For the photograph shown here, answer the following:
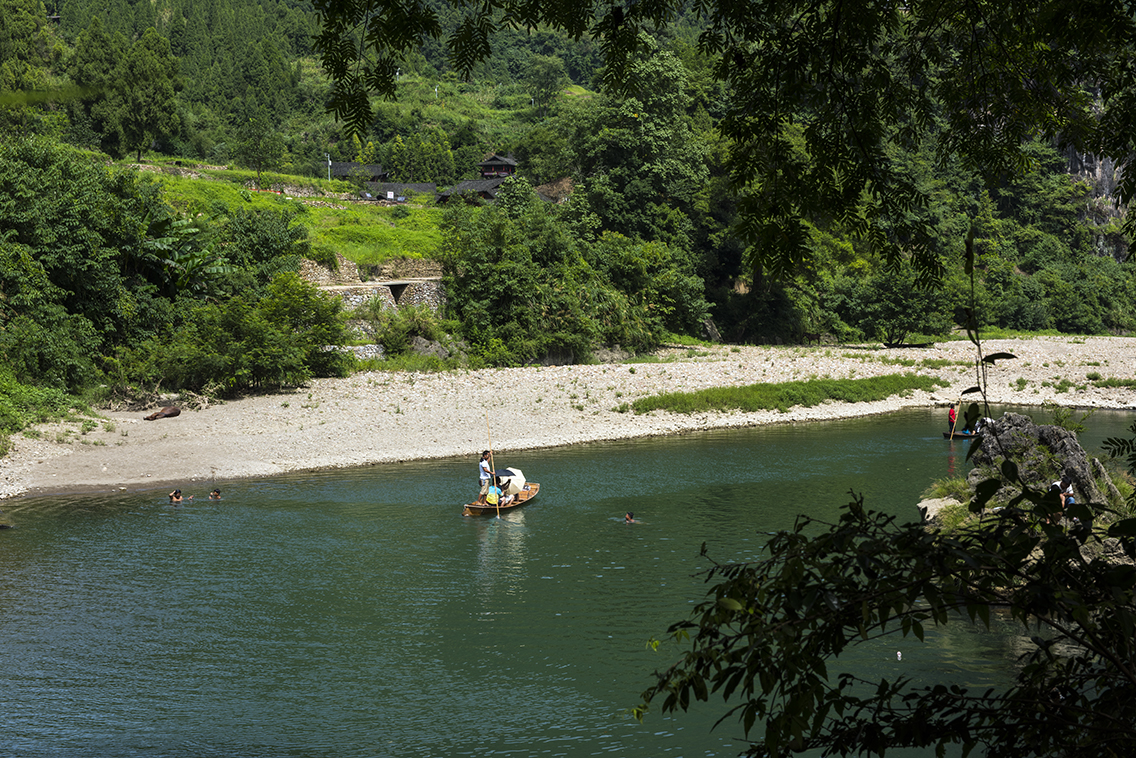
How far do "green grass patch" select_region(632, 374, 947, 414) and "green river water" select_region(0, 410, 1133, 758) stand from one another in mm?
8377

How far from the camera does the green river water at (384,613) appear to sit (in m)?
10.8

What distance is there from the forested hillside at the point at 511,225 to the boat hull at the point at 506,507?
7427mm

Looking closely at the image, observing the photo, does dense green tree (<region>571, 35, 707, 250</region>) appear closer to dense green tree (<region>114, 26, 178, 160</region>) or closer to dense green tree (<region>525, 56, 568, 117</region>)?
dense green tree (<region>114, 26, 178, 160</region>)

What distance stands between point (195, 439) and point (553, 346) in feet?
61.9

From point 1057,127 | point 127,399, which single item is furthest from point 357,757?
point 127,399

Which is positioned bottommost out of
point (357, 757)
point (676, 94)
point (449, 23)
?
point (357, 757)

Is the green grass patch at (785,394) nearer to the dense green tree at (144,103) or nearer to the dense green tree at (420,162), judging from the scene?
the dense green tree at (144,103)

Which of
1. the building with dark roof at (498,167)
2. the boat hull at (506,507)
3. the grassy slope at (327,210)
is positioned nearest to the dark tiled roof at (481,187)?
the building with dark roof at (498,167)

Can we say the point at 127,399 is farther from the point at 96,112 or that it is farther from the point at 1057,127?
the point at 96,112

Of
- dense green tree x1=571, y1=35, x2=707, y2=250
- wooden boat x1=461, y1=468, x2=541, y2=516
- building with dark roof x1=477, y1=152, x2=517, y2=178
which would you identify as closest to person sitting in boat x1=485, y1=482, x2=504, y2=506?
wooden boat x1=461, y1=468, x2=541, y2=516

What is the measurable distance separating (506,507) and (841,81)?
14972mm

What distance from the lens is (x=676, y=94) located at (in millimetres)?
53562

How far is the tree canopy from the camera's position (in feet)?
20.5

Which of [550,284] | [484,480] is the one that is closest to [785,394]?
[550,284]
